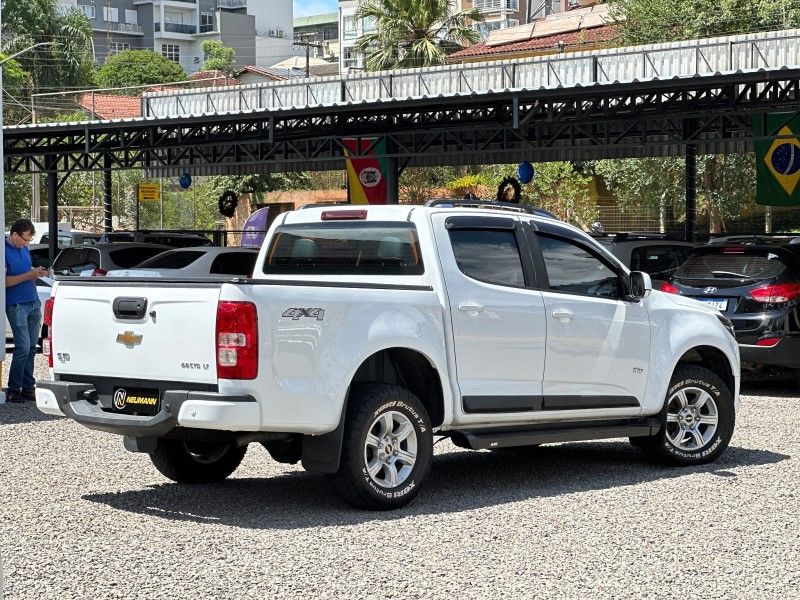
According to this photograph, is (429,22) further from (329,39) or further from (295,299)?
(329,39)

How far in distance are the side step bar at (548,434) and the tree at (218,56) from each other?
398 feet

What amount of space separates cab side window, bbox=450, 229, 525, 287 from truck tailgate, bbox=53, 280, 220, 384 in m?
1.95

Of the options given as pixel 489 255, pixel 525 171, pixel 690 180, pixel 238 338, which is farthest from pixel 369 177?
pixel 238 338

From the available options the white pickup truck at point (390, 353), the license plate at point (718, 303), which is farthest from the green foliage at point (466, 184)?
the white pickup truck at point (390, 353)

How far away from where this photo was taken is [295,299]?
8.05 meters

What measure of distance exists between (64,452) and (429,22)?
53.8 meters

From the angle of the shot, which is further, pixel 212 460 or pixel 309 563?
pixel 212 460

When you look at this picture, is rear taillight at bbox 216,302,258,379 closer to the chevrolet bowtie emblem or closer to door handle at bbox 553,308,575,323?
the chevrolet bowtie emblem

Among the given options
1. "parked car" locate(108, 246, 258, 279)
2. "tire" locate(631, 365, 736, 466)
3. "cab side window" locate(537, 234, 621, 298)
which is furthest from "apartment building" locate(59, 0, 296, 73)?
"cab side window" locate(537, 234, 621, 298)

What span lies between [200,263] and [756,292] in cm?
706

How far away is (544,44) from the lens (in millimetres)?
77312

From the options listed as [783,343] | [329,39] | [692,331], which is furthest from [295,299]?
[329,39]

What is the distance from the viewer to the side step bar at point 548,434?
29.8 ft

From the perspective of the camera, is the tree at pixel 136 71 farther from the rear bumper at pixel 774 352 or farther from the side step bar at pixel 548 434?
the side step bar at pixel 548 434
